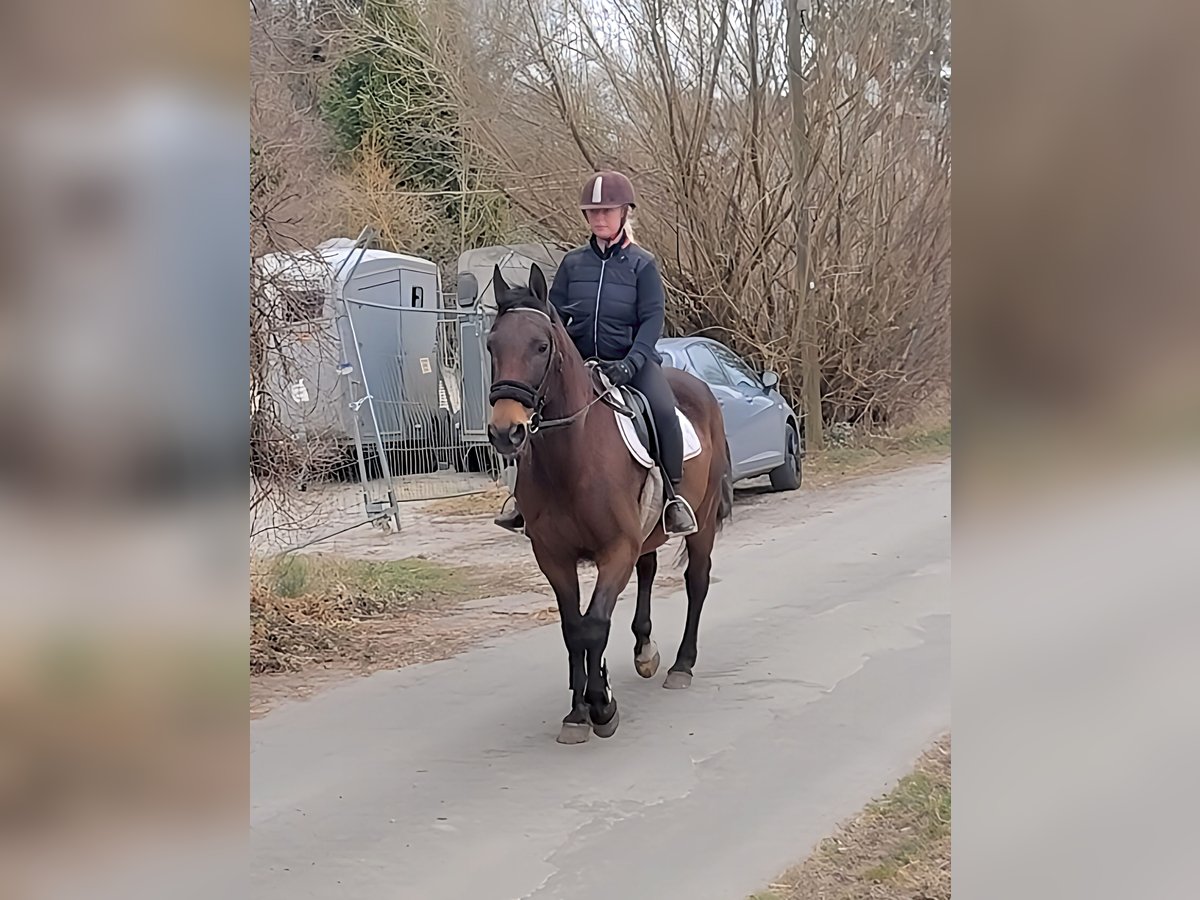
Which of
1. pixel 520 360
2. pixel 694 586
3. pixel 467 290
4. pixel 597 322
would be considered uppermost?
pixel 467 290

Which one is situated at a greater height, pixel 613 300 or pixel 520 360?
pixel 613 300

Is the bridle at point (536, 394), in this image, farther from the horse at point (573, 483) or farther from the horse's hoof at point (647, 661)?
the horse's hoof at point (647, 661)

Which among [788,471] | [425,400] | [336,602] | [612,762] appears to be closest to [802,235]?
[788,471]

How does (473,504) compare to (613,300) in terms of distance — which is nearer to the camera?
(613,300)

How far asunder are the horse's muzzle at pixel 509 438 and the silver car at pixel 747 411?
650cm

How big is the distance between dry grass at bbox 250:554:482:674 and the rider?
182 cm

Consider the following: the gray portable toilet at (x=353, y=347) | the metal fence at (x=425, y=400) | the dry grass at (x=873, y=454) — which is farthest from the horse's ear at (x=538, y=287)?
the dry grass at (x=873, y=454)

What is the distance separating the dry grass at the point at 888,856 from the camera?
352 centimetres

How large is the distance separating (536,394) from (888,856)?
2080mm

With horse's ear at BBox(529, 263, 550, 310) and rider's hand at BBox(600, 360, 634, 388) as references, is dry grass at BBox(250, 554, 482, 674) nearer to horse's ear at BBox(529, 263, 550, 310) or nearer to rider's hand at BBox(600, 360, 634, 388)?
rider's hand at BBox(600, 360, 634, 388)

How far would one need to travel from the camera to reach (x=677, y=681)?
573 cm

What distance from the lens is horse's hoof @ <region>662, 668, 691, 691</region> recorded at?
5699mm

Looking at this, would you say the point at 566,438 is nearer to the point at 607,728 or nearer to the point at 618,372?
the point at 618,372

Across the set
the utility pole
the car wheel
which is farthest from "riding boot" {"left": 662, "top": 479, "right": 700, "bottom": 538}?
the utility pole
